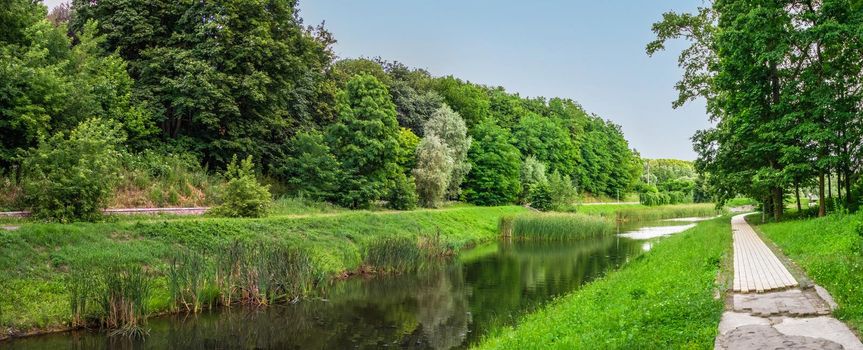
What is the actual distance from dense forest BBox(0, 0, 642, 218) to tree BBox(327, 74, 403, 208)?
9cm

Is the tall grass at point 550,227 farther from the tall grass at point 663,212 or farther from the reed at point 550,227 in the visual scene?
the tall grass at point 663,212

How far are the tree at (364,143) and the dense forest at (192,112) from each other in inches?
3.6

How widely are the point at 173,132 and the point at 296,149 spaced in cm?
754

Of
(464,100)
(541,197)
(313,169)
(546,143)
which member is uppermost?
(464,100)

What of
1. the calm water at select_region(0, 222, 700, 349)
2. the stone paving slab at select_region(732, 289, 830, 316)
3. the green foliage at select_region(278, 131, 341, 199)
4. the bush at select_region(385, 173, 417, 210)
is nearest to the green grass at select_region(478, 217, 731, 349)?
the stone paving slab at select_region(732, 289, 830, 316)

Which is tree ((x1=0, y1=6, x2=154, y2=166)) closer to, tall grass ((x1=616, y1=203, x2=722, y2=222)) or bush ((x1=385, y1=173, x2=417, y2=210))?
bush ((x1=385, y1=173, x2=417, y2=210))

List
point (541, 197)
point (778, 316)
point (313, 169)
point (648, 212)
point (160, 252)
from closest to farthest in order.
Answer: point (778, 316)
point (160, 252)
point (313, 169)
point (541, 197)
point (648, 212)

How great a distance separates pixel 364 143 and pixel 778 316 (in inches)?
1150

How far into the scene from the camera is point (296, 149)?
3481 centimetres

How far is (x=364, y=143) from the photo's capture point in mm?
35094

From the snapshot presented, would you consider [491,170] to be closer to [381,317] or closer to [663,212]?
[663,212]

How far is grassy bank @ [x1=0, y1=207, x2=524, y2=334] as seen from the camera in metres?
12.9

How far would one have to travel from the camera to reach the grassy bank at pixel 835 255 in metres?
7.66

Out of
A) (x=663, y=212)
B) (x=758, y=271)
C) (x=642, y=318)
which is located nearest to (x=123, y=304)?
(x=642, y=318)
